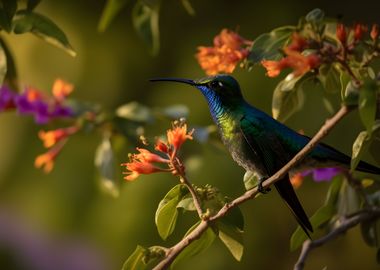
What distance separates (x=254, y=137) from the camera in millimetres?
2662

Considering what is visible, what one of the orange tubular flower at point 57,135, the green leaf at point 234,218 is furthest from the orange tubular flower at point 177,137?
the orange tubular flower at point 57,135

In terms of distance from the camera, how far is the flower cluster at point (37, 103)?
346 centimetres

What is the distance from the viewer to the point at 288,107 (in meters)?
2.40

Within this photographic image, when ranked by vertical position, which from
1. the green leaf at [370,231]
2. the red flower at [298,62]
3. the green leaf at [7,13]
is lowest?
the green leaf at [370,231]

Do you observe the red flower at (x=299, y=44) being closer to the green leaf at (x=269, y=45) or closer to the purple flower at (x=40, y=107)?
the green leaf at (x=269, y=45)

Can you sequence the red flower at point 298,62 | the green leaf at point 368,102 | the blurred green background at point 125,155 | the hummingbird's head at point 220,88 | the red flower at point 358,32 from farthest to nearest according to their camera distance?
the blurred green background at point 125,155 → the hummingbird's head at point 220,88 → the red flower at point 358,32 → the red flower at point 298,62 → the green leaf at point 368,102

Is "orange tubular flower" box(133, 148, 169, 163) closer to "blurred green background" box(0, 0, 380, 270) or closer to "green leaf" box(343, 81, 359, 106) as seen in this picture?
"green leaf" box(343, 81, 359, 106)

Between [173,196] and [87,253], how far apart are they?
362 cm

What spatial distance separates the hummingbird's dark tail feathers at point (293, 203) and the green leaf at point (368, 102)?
0.59 meters

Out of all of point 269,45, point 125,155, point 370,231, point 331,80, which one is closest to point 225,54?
point 269,45

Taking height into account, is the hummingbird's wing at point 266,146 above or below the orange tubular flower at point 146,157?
below

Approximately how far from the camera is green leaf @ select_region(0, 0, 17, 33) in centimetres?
231

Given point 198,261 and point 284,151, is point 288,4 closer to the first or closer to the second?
point 198,261

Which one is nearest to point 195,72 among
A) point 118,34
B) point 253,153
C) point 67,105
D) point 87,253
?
point 118,34
